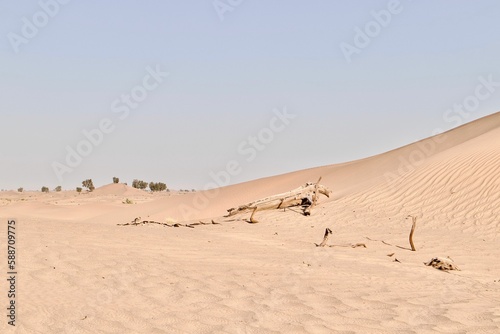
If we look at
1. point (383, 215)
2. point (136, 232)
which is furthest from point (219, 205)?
point (136, 232)

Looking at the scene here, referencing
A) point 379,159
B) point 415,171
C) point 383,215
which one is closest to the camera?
point 383,215

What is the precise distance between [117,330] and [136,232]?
6516mm

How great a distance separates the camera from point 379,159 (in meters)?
29.0

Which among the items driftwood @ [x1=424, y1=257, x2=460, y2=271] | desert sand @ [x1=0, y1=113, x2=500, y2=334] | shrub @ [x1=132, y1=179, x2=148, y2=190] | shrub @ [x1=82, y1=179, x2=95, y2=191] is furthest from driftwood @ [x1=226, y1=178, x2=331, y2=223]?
shrub @ [x1=132, y1=179, x2=148, y2=190]

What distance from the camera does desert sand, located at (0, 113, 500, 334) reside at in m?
4.93

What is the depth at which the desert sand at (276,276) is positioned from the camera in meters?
4.93

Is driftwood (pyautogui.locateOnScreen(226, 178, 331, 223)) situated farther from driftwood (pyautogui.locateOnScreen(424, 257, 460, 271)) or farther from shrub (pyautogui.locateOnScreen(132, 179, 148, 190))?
shrub (pyautogui.locateOnScreen(132, 179, 148, 190))

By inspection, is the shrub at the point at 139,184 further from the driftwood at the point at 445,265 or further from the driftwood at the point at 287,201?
the driftwood at the point at 445,265

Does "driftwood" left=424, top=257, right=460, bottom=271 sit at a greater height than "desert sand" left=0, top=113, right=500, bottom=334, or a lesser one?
greater

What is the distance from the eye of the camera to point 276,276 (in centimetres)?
696

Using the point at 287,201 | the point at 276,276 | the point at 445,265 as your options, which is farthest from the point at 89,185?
the point at 276,276

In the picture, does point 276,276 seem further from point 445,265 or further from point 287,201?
point 287,201

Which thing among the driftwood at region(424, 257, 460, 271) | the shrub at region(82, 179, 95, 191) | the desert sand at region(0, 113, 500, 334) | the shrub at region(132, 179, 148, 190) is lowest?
the desert sand at region(0, 113, 500, 334)

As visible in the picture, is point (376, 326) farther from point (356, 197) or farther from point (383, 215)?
point (356, 197)
